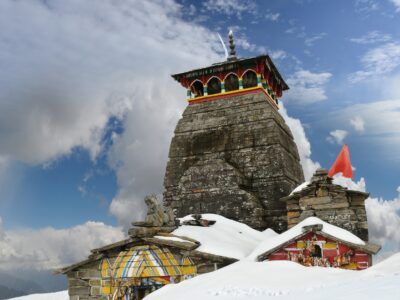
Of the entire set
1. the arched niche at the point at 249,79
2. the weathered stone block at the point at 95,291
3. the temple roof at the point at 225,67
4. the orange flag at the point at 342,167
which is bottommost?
the weathered stone block at the point at 95,291

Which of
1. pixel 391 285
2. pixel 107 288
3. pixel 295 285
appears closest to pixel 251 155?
pixel 107 288

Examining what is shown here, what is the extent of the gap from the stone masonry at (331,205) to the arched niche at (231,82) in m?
9.39

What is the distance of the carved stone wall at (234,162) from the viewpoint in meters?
21.9

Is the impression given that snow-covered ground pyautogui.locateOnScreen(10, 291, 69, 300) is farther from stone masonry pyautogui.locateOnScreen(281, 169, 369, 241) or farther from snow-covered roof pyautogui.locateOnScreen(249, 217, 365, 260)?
stone masonry pyautogui.locateOnScreen(281, 169, 369, 241)

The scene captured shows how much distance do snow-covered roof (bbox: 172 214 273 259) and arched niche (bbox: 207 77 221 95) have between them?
30.7 ft

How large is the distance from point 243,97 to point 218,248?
11547mm

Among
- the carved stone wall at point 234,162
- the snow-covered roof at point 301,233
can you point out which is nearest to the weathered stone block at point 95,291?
the snow-covered roof at point 301,233

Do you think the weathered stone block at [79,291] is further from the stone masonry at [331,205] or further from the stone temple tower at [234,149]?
the stone masonry at [331,205]

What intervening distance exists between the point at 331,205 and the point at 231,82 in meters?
11.1

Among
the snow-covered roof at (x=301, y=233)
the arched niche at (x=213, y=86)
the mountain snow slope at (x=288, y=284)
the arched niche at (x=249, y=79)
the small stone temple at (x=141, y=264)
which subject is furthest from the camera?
the arched niche at (x=213, y=86)

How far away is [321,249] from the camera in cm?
1562

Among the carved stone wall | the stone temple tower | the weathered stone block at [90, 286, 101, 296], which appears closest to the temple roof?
the stone temple tower

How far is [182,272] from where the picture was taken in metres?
16.4

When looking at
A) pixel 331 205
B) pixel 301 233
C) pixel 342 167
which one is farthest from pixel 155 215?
pixel 342 167
